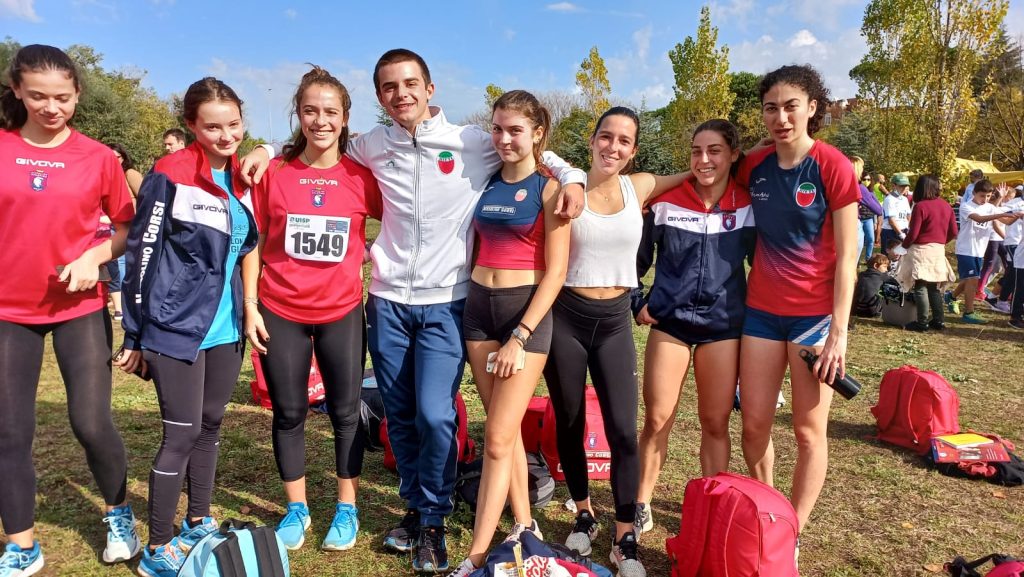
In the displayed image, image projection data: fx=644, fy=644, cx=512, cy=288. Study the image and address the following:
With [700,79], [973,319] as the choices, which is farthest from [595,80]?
[973,319]

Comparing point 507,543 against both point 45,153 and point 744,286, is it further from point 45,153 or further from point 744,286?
point 45,153

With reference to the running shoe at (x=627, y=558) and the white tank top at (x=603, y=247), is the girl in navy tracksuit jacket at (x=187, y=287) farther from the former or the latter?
the running shoe at (x=627, y=558)

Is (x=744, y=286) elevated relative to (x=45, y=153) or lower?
lower

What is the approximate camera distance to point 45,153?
2.68 meters

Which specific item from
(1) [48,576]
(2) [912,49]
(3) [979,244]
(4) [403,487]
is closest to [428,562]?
(4) [403,487]

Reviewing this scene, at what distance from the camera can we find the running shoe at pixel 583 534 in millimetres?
3205

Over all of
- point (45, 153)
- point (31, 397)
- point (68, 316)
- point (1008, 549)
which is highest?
point (45, 153)

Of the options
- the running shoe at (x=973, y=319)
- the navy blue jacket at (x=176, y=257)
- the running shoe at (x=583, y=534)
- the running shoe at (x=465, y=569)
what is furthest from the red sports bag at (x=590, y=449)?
the running shoe at (x=973, y=319)

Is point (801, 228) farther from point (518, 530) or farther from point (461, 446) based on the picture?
point (461, 446)

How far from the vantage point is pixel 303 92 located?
2904 millimetres

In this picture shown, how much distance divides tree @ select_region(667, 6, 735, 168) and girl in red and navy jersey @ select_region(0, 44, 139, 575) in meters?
18.2

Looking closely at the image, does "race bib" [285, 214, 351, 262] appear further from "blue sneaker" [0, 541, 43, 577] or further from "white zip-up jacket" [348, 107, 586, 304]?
"blue sneaker" [0, 541, 43, 577]

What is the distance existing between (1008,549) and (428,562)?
9.77 feet

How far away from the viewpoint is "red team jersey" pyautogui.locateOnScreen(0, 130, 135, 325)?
2.62 meters
